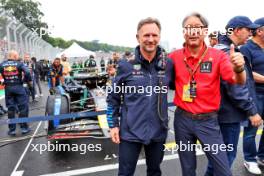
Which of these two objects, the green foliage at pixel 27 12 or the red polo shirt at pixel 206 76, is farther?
the green foliage at pixel 27 12

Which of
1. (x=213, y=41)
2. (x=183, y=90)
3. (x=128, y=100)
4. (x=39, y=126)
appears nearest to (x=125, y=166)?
(x=128, y=100)

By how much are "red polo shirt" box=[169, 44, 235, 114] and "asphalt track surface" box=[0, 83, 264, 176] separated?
163cm

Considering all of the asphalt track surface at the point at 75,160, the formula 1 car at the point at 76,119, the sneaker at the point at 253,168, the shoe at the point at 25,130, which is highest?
the formula 1 car at the point at 76,119

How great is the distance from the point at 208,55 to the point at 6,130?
5.57m

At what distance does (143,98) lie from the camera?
2336 mm

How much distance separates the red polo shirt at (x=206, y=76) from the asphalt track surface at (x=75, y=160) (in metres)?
1.63

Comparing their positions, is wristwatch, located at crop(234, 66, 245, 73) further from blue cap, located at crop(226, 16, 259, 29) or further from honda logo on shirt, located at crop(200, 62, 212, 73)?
blue cap, located at crop(226, 16, 259, 29)

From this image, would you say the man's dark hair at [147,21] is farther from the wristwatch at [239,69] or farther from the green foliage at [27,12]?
the green foliage at [27,12]

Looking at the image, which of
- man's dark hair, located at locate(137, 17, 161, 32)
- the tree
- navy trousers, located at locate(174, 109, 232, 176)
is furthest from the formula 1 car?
the tree

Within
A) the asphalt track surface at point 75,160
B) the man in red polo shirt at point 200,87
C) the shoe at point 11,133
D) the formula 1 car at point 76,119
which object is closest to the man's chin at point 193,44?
the man in red polo shirt at point 200,87

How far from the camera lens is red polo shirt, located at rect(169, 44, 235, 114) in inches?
90.6

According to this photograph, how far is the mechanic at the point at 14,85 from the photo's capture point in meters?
6.29

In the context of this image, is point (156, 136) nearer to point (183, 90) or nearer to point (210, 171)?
point (183, 90)

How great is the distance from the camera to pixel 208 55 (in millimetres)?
2340
